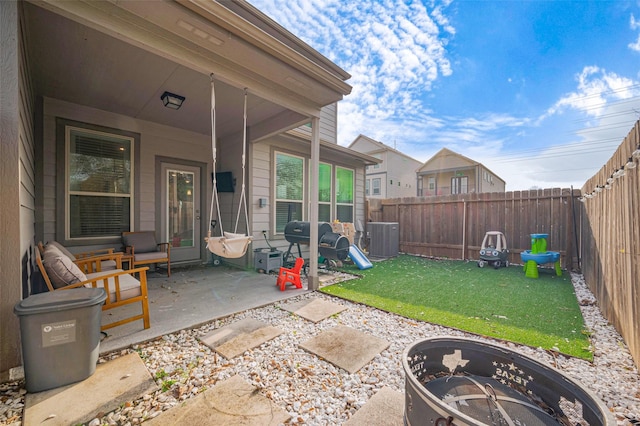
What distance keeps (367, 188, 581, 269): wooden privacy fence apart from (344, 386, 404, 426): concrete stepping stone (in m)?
6.24

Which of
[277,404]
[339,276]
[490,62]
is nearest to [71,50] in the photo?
[277,404]

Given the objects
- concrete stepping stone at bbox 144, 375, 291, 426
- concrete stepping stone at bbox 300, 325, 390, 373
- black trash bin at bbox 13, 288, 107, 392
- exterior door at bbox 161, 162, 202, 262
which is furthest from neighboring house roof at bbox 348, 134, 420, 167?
black trash bin at bbox 13, 288, 107, 392

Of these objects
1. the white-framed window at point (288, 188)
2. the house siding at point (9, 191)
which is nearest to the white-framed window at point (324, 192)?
the white-framed window at point (288, 188)

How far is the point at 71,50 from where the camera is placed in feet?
9.95

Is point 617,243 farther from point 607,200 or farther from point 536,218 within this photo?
point 536,218

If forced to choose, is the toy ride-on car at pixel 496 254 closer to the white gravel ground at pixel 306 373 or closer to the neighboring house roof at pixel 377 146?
the white gravel ground at pixel 306 373

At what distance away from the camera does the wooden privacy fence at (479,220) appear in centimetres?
575

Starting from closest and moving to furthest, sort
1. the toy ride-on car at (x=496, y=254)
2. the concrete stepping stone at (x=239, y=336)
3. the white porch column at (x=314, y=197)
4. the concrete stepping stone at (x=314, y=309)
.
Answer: the concrete stepping stone at (x=239, y=336), the concrete stepping stone at (x=314, y=309), the white porch column at (x=314, y=197), the toy ride-on car at (x=496, y=254)

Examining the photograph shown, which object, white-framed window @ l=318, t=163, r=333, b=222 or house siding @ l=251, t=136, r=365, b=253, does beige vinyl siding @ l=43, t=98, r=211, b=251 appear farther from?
white-framed window @ l=318, t=163, r=333, b=222

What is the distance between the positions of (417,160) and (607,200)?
61.9ft

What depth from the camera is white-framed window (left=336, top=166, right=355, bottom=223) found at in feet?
25.6

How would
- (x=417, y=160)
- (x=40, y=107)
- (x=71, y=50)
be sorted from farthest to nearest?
1. (x=417, y=160)
2. (x=40, y=107)
3. (x=71, y=50)

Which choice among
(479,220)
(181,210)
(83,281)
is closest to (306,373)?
(83,281)

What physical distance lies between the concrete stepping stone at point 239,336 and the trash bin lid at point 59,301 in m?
1.05
